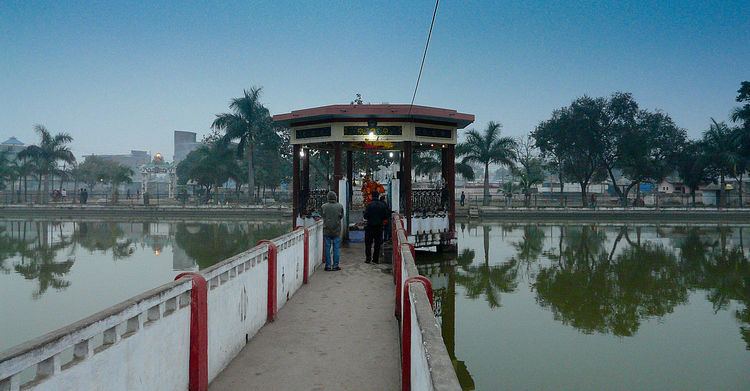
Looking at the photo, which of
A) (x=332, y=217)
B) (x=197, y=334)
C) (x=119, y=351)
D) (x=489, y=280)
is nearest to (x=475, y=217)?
(x=489, y=280)

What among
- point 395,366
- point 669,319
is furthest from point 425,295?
point 669,319

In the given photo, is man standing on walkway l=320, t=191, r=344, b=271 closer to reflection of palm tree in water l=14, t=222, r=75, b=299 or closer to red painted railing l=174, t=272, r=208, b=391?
red painted railing l=174, t=272, r=208, b=391

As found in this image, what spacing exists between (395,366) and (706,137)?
5640cm

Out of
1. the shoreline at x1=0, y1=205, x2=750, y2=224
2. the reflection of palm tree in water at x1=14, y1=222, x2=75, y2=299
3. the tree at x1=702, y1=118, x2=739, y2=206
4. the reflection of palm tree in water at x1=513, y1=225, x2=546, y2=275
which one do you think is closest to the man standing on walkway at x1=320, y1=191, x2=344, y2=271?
the reflection of palm tree in water at x1=14, y1=222, x2=75, y2=299

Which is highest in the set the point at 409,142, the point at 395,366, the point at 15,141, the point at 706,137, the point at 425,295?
the point at 15,141

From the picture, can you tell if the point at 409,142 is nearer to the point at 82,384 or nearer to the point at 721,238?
the point at 82,384

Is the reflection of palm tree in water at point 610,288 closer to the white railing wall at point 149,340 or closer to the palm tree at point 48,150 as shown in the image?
the white railing wall at point 149,340

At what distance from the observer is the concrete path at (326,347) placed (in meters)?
5.08

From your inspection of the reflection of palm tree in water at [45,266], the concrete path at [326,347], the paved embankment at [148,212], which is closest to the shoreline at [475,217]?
the paved embankment at [148,212]

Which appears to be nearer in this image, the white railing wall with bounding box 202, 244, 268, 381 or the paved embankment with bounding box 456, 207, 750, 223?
the white railing wall with bounding box 202, 244, 268, 381

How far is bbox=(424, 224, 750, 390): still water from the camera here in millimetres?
7078

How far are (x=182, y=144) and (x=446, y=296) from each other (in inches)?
4982

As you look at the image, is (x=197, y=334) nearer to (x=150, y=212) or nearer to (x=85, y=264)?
(x=85, y=264)

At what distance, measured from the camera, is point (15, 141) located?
11762cm
